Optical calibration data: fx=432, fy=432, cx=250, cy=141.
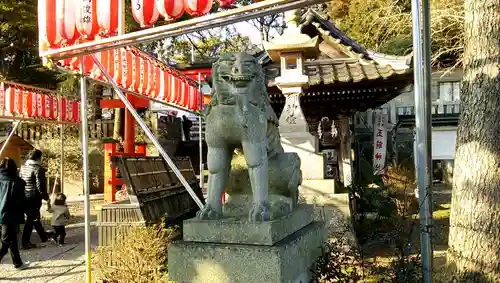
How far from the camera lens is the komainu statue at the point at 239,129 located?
8.95 feet

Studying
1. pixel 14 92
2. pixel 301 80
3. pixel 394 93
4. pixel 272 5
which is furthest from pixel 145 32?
pixel 394 93

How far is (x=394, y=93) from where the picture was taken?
9.48 m

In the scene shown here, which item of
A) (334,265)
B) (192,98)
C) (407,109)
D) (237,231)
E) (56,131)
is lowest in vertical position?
(334,265)

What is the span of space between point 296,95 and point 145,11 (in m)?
3.92

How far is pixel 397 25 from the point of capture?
552 inches

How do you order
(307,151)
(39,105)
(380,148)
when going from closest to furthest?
(307,151) < (39,105) < (380,148)

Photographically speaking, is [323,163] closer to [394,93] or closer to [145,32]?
[394,93]

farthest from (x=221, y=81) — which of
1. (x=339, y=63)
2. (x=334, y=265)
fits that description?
(x=339, y=63)

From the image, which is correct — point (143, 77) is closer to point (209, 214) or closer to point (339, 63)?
point (209, 214)

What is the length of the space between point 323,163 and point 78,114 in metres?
6.15

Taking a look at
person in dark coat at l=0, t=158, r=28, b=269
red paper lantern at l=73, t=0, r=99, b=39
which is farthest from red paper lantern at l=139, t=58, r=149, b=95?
red paper lantern at l=73, t=0, r=99, b=39

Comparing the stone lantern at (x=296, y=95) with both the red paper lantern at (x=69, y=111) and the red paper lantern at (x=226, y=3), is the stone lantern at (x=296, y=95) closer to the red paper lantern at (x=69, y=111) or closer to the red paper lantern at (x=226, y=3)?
the red paper lantern at (x=226, y=3)

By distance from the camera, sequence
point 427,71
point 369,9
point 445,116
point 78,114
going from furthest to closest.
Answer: point 445,116
point 369,9
point 78,114
point 427,71

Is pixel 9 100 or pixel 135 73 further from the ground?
pixel 135 73
